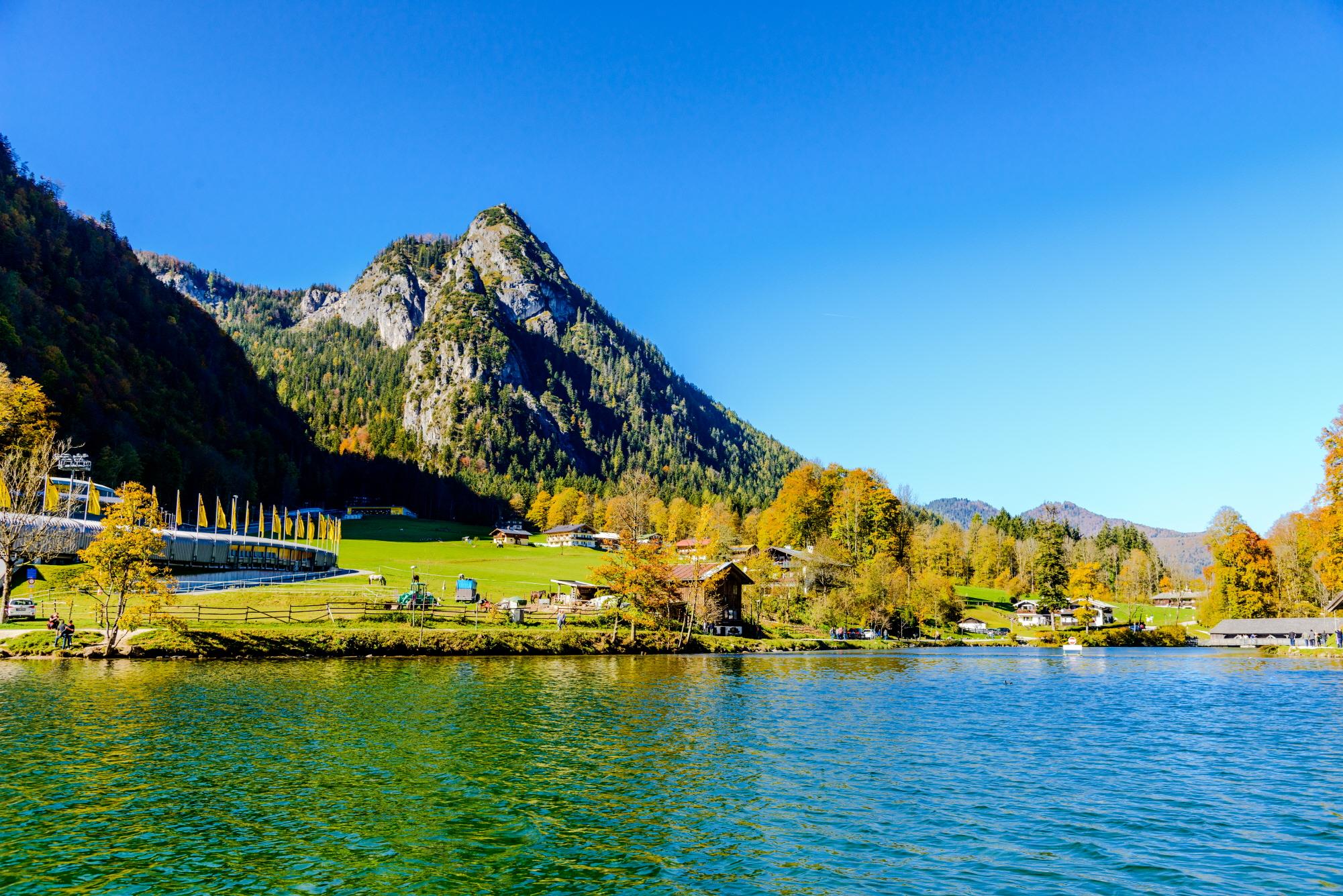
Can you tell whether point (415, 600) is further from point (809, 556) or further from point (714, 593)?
point (809, 556)

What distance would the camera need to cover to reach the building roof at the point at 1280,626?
9481 centimetres

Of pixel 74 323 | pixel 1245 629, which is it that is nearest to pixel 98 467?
pixel 74 323

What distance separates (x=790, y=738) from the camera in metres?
32.2

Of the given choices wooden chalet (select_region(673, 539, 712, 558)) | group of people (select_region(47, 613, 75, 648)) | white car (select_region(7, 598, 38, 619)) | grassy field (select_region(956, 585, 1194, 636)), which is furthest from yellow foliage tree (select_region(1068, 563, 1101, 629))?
white car (select_region(7, 598, 38, 619))

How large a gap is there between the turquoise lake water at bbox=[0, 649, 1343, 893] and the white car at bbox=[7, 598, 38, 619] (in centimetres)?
1668

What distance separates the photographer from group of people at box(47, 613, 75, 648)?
52.2 m

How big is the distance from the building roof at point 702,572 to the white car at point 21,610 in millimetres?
53995

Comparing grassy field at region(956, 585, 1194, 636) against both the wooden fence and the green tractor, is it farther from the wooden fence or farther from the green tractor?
the green tractor

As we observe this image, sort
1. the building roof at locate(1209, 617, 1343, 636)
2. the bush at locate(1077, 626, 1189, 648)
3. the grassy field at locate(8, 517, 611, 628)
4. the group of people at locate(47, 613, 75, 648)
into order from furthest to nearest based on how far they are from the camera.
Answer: the bush at locate(1077, 626, 1189, 648), the building roof at locate(1209, 617, 1343, 636), the grassy field at locate(8, 517, 611, 628), the group of people at locate(47, 613, 75, 648)

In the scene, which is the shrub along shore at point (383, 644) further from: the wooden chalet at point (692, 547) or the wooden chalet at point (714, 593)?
the wooden chalet at point (692, 547)

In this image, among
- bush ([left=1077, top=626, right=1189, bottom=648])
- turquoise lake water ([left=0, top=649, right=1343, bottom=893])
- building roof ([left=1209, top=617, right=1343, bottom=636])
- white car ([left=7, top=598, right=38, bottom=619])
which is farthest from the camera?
bush ([left=1077, top=626, right=1189, bottom=648])

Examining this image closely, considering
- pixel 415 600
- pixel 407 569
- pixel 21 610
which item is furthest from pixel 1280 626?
pixel 21 610

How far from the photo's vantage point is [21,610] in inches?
2318

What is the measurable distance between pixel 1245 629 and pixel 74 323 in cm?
19585
